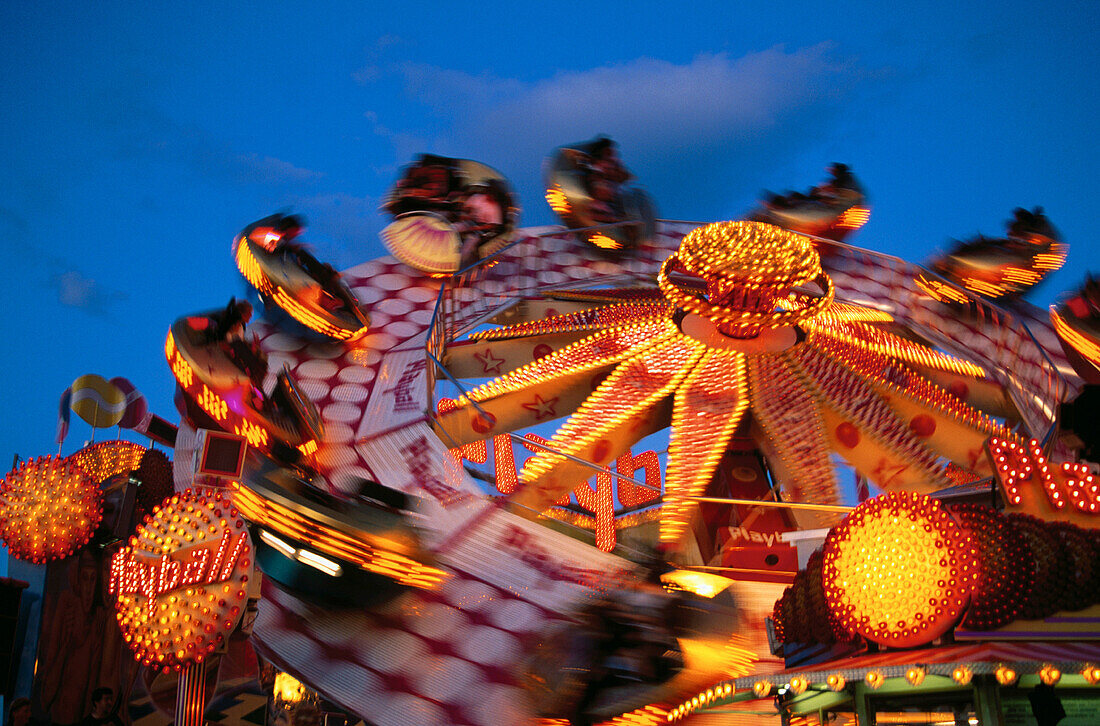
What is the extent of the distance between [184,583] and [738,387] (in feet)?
20.6

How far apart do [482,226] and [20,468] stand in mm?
6433

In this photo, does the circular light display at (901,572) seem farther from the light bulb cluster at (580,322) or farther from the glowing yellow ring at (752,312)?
the light bulb cluster at (580,322)

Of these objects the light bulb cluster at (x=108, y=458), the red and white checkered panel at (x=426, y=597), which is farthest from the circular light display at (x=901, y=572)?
the light bulb cluster at (x=108, y=458)

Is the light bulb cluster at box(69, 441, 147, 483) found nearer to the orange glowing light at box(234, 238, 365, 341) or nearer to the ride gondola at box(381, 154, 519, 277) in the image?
the orange glowing light at box(234, 238, 365, 341)

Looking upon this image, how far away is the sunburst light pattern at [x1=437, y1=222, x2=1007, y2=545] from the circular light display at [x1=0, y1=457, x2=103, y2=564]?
4.74 metres

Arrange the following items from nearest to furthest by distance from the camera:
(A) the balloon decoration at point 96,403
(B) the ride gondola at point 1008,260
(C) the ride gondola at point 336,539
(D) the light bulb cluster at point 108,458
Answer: (C) the ride gondola at point 336,539, (D) the light bulb cluster at point 108,458, (B) the ride gondola at point 1008,260, (A) the balloon decoration at point 96,403

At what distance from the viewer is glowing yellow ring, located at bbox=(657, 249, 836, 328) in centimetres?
1055

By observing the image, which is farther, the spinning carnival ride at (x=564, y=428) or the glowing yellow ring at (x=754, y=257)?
the glowing yellow ring at (x=754, y=257)

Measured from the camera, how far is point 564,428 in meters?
10.6

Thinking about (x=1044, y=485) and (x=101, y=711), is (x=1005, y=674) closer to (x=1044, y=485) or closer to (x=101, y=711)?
(x=1044, y=485)

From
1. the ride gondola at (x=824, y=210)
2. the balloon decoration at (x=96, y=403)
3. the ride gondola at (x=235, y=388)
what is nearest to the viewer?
the ride gondola at (x=235, y=388)

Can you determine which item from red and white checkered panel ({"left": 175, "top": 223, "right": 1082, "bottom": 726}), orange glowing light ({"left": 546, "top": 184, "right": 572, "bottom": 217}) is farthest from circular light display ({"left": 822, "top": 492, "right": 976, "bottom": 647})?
orange glowing light ({"left": 546, "top": 184, "right": 572, "bottom": 217})

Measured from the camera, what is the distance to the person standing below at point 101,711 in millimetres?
10938

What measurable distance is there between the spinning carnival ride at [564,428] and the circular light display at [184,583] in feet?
0.79
